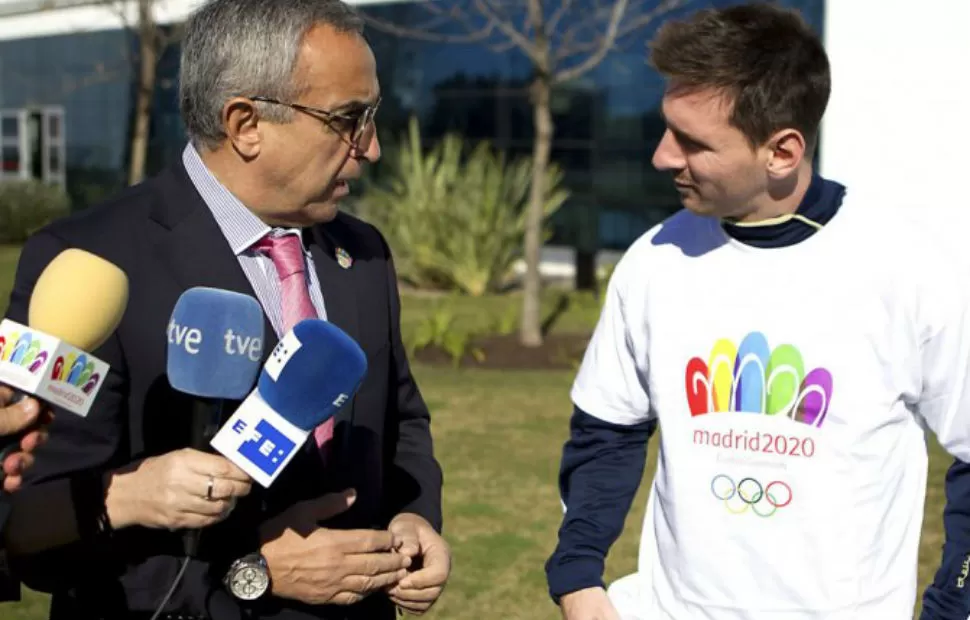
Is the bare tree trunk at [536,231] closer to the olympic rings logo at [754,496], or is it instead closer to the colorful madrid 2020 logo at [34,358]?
the olympic rings logo at [754,496]

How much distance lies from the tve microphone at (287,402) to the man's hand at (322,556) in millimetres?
381

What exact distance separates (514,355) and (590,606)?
8.92 m

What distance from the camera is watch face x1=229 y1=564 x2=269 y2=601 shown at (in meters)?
2.45

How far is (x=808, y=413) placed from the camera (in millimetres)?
2699

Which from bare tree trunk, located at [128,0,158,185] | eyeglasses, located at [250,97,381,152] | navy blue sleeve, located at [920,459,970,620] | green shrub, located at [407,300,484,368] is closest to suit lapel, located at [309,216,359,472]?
eyeglasses, located at [250,97,381,152]

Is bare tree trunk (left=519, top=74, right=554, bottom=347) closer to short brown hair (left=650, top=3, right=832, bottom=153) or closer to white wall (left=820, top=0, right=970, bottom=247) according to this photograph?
white wall (left=820, top=0, right=970, bottom=247)

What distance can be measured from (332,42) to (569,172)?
1700 centimetres

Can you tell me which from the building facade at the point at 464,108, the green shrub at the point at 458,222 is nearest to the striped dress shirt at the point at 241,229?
the green shrub at the point at 458,222

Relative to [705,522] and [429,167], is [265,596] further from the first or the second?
[429,167]

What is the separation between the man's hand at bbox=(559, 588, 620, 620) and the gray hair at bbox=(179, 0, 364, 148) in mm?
1135

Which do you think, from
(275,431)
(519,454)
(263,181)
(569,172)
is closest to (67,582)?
(275,431)

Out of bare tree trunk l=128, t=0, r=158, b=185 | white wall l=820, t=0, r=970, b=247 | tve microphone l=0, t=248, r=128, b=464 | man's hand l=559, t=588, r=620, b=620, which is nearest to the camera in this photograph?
tve microphone l=0, t=248, r=128, b=464

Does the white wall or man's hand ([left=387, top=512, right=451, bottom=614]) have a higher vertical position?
man's hand ([left=387, top=512, right=451, bottom=614])

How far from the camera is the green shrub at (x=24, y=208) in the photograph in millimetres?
21828
